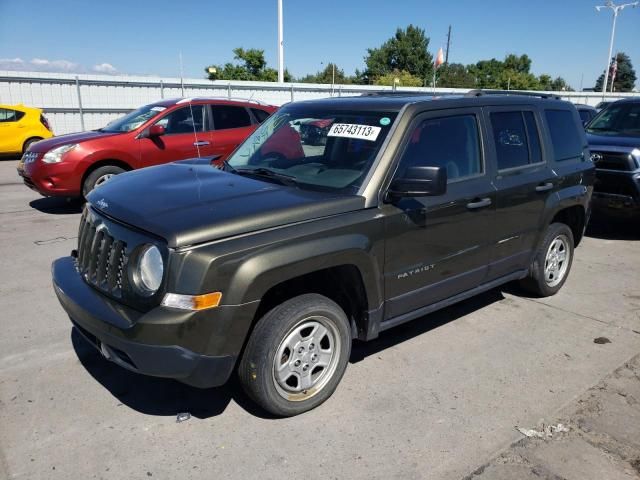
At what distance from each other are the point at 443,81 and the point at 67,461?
75.7 meters

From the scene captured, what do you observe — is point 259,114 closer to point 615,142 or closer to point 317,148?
point 615,142

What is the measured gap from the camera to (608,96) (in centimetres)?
3209

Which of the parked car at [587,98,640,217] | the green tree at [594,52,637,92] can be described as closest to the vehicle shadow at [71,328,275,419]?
the parked car at [587,98,640,217]

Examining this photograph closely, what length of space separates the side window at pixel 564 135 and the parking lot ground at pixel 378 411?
156cm

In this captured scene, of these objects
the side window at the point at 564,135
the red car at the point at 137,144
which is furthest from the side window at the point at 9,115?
the side window at the point at 564,135

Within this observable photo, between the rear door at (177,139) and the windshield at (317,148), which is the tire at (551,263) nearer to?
the windshield at (317,148)

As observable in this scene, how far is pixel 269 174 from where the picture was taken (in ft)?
12.3

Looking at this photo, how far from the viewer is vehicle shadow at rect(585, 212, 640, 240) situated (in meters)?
7.98

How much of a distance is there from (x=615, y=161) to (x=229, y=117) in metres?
6.17

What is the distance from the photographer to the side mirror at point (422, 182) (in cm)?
320

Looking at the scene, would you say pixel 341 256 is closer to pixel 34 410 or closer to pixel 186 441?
pixel 186 441

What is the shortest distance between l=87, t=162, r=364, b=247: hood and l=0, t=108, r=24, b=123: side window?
13.2 meters

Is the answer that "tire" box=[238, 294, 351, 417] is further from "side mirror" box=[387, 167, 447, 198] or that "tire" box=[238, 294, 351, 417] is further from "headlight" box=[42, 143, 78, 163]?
"headlight" box=[42, 143, 78, 163]

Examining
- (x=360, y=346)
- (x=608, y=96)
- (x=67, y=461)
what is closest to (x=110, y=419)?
(x=67, y=461)
